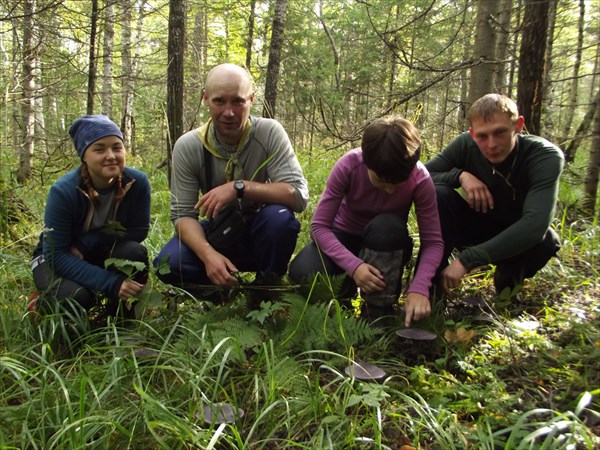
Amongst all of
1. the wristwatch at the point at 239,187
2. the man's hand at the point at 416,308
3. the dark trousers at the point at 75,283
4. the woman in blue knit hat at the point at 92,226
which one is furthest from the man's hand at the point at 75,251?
the man's hand at the point at 416,308

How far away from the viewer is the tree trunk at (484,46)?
167 inches

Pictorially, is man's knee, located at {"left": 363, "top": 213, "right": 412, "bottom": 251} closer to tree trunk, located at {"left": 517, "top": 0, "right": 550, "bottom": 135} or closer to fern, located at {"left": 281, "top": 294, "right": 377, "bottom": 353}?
fern, located at {"left": 281, "top": 294, "right": 377, "bottom": 353}

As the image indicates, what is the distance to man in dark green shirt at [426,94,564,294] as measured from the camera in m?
2.38

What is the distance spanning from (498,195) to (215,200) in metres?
1.67

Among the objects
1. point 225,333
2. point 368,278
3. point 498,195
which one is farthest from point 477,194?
point 225,333

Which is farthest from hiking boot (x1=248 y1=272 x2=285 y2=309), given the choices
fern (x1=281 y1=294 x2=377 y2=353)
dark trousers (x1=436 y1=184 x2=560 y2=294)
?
dark trousers (x1=436 y1=184 x2=560 y2=294)

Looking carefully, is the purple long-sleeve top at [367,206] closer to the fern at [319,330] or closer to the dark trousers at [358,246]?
the dark trousers at [358,246]

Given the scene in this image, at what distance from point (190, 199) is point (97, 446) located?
4.89 feet

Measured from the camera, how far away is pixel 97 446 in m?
1.48

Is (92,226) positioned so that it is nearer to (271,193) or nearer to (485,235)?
(271,193)

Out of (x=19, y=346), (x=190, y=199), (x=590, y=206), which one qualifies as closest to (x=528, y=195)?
(x=190, y=199)

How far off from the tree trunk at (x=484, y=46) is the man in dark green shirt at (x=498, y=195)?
189cm

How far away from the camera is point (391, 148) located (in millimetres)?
2113

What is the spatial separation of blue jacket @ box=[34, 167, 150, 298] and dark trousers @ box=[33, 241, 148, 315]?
0.03 metres
